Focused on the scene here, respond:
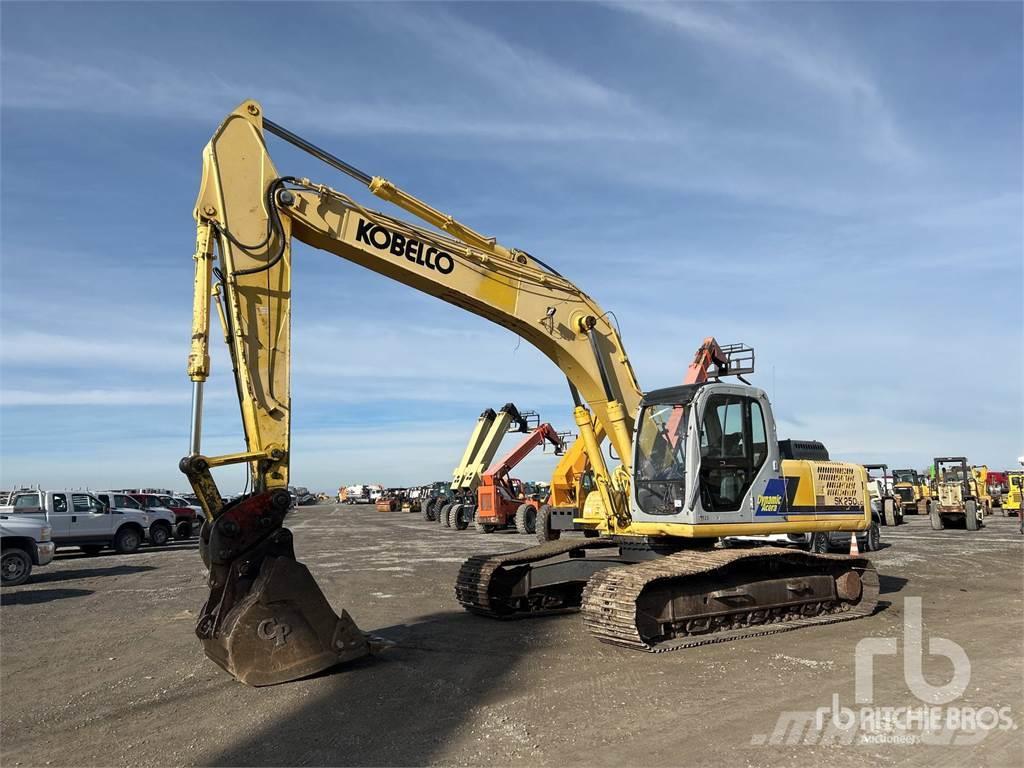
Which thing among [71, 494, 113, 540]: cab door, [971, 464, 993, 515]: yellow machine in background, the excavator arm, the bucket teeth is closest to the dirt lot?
the bucket teeth

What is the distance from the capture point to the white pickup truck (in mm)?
20844

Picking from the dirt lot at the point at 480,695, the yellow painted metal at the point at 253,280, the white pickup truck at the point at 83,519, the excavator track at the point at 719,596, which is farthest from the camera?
the white pickup truck at the point at 83,519

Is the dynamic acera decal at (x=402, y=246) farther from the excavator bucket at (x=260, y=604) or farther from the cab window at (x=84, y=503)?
the cab window at (x=84, y=503)

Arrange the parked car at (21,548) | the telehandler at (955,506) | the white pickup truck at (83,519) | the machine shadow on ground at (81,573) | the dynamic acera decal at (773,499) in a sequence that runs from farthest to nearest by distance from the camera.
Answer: the telehandler at (955,506)
the white pickup truck at (83,519)
the machine shadow on ground at (81,573)
the parked car at (21,548)
the dynamic acera decal at (773,499)

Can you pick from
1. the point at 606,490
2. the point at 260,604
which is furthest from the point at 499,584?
the point at 260,604

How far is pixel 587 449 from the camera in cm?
1087

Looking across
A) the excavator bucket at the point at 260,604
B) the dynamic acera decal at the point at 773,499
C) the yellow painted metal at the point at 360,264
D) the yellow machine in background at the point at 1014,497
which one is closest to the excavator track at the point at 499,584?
the yellow painted metal at the point at 360,264

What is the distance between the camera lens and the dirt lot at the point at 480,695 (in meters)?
5.35

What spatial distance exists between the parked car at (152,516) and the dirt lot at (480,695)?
12.8 meters

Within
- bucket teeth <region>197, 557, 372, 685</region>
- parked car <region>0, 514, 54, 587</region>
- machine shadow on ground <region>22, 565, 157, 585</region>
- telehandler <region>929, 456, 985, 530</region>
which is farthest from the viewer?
telehandler <region>929, 456, 985, 530</region>

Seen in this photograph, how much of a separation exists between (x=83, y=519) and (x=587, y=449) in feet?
57.1

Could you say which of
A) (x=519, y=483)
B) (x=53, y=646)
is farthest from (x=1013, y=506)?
(x=53, y=646)

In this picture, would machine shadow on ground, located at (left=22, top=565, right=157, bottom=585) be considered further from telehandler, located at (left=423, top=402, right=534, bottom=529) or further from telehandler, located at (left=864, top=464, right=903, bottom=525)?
telehandler, located at (left=864, top=464, right=903, bottom=525)

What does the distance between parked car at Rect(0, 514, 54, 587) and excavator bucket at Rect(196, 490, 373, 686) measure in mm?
11389
